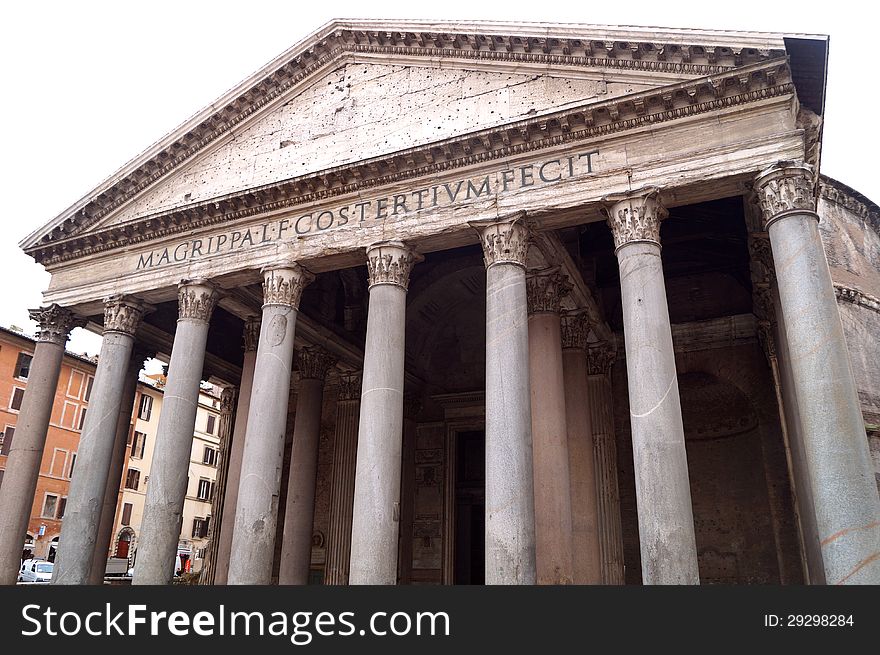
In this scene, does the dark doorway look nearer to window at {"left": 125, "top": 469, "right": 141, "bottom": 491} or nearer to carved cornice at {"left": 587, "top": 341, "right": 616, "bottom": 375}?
carved cornice at {"left": 587, "top": 341, "right": 616, "bottom": 375}

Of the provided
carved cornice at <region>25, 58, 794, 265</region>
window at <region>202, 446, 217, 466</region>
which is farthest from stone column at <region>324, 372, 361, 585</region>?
window at <region>202, 446, 217, 466</region>

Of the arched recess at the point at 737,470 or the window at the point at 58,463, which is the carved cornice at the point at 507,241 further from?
the window at the point at 58,463

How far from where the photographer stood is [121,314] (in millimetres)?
11766

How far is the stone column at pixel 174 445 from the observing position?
977 centimetres

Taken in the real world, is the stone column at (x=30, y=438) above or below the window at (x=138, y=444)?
below

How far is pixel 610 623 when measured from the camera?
526 centimetres

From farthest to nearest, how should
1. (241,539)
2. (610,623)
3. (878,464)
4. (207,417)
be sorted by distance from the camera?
(207,417) < (878,464) < (241,539) < (610,623)

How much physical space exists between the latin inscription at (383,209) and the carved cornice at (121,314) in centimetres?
65

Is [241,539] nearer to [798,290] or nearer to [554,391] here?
[554,391]

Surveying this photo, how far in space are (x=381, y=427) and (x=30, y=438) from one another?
6943 mm

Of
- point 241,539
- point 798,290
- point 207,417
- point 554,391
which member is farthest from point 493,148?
point 207,417

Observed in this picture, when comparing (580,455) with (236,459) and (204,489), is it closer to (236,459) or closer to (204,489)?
(236,459)

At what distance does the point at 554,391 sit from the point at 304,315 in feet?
17.5

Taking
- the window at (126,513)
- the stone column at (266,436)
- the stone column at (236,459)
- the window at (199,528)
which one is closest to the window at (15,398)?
the window at (126,513)
